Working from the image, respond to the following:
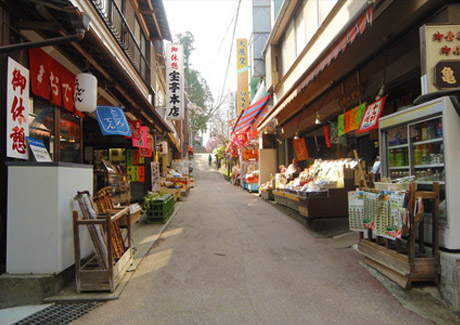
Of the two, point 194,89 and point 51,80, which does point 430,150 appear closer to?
point 51,80

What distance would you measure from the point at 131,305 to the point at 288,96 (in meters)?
7.58

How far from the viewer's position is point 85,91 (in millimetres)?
5660

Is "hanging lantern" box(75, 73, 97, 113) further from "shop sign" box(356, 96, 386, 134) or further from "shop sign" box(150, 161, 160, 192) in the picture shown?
"shop sign" box(150, 161, 160, 192)

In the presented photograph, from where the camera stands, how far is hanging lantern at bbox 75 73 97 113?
562 cm

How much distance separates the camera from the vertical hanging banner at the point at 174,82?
1532 cm

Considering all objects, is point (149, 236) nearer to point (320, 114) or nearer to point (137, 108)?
point (137, 108)

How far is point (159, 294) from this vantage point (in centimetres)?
429

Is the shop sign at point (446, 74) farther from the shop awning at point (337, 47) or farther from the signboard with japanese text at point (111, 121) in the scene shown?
the signboard with japanese text at point (111, 121)

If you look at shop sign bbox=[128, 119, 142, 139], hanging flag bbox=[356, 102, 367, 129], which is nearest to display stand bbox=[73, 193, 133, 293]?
shop sign bbox=[128, 119, 142, 139]

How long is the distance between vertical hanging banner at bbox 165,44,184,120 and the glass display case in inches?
463

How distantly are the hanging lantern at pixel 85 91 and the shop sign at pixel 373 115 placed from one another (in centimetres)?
574

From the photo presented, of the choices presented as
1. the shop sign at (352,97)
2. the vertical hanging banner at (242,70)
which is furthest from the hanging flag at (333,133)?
the vertical hanging banner at (242,70)

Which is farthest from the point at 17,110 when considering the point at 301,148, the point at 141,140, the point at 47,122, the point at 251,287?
the point at 301,148

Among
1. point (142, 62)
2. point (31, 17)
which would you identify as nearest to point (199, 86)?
point (142, 62)
